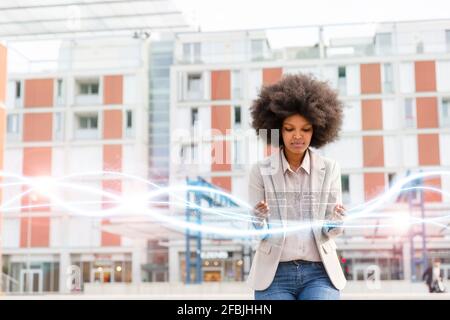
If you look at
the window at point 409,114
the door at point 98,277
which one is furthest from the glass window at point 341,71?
the door at point 98,277

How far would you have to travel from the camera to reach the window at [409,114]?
281 inches

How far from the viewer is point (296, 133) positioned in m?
1.58

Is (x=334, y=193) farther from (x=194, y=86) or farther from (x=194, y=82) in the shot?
(x=194, y=82)

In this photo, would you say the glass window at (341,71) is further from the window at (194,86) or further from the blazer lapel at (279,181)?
the blazer lapel at (279,181)

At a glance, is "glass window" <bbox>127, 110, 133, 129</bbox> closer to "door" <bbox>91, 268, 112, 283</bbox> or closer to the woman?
"door" <bbox>91, 268, 112, 283</bbox>

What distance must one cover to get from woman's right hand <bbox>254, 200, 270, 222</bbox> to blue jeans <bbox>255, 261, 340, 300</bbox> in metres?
0.11

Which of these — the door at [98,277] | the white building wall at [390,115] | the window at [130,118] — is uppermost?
the white building wall at [390,115]

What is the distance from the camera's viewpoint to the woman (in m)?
1.43

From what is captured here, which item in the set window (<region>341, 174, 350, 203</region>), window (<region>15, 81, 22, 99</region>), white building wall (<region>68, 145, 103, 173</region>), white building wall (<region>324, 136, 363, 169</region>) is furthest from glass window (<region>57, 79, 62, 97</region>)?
white building wall (<region>324, 136, 363, 169</region>)

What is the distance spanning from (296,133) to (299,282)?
1.17ft

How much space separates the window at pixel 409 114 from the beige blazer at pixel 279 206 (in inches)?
222

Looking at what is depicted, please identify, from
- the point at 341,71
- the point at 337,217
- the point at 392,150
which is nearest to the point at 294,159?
the point at 337,217

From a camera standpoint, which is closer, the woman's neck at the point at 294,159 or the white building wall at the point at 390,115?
the woman's neck at the point at 294,159
